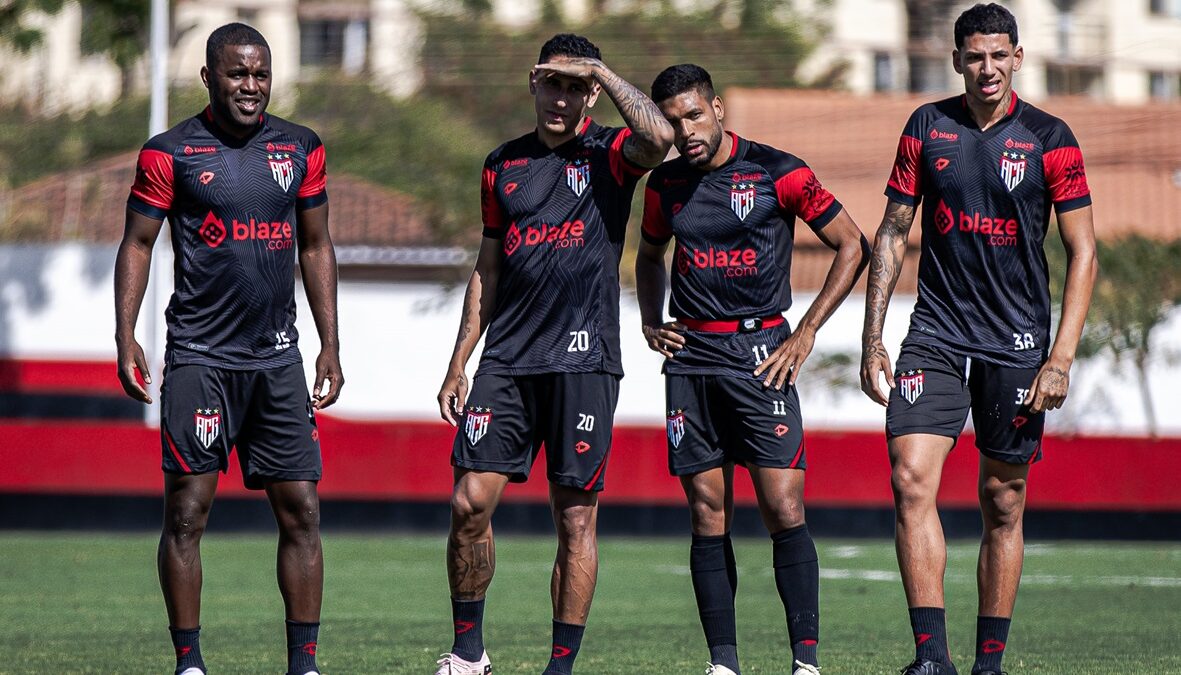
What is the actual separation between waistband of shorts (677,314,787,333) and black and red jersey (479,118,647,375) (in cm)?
36

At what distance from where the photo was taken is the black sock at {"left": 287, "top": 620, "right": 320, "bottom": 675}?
705cm

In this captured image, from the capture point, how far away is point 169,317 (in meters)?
7.18

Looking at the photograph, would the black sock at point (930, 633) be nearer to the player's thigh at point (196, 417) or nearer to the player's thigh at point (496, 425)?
the player's thigh at point (496, 425)

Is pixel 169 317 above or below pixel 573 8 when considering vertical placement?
below

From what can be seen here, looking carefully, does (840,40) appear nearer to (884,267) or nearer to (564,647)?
(884,267)

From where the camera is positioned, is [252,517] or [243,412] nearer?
[243,412]

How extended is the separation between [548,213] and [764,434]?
4.21 ft

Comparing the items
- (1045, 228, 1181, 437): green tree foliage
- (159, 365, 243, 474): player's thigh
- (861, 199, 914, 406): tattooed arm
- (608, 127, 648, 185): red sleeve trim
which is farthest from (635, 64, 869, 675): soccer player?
(1045, 228, 1181, 437): green tree foliage

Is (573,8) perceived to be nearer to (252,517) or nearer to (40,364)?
(40,364)

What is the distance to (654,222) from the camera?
7.61 meters

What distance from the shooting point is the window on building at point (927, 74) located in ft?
172

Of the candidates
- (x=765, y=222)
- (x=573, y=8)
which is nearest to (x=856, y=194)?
(x=573, y=8)

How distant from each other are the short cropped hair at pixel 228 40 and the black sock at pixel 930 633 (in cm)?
347

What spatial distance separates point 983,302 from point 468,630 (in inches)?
98.8
